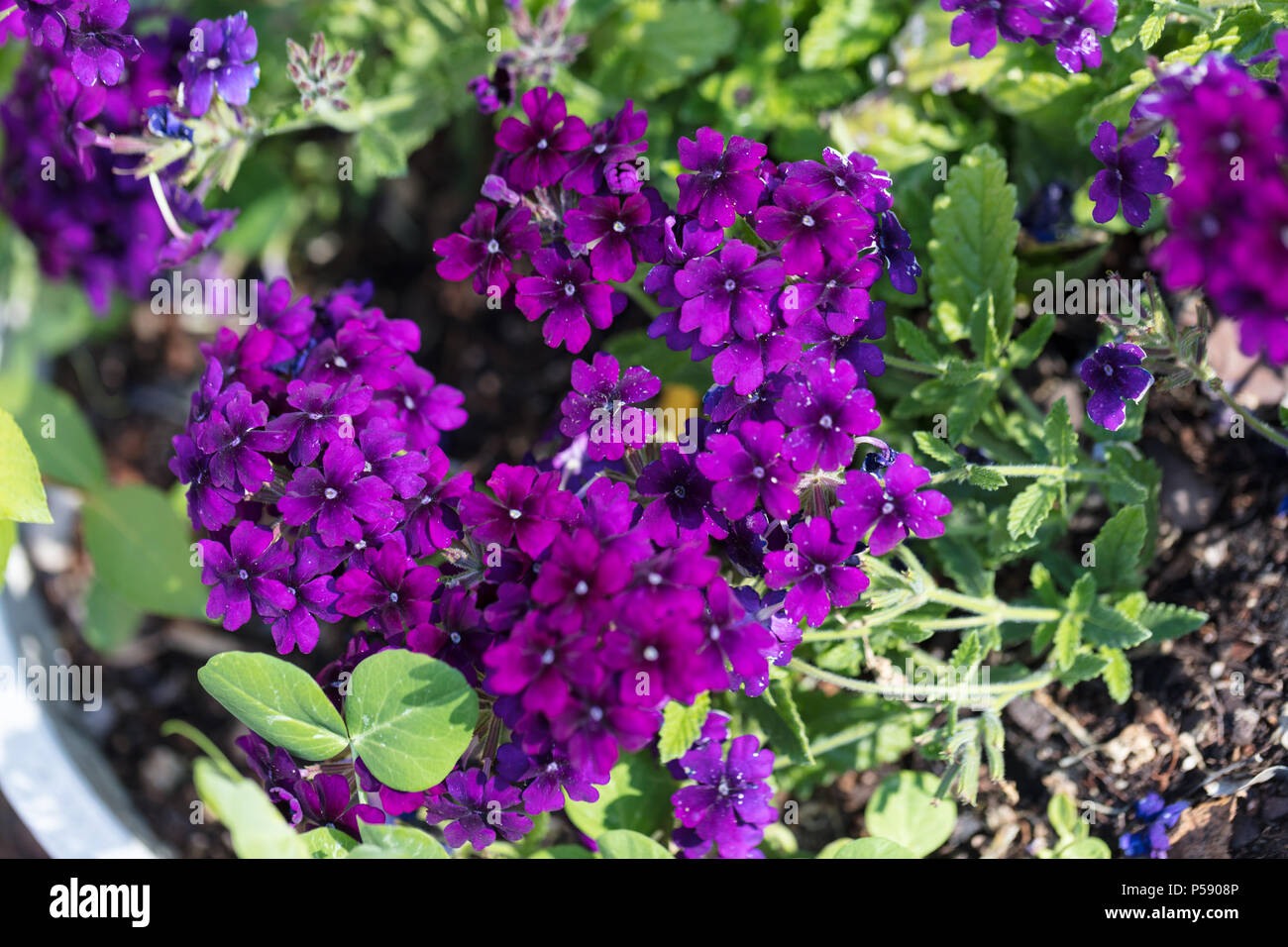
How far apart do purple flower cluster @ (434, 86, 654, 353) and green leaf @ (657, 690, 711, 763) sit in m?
0.60

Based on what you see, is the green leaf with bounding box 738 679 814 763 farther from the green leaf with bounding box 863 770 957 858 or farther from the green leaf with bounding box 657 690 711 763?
the green leaf with bounding box 863 770 957 858

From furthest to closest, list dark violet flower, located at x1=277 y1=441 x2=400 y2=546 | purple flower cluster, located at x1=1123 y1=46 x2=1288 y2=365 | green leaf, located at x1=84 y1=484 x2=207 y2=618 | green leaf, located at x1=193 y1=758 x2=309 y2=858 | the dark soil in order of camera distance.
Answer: green leaf, located at x1=84 y1=484 x2=207 y2=618, the dark soil, dark violet flower, located at x1=277 y1=441 x2=400 y2=546, green leaf, located at x1=193 y1=758 x2=309 y2=858, purple flower cluster, located at x1=1123 y1=46 x2=1288 y2=365

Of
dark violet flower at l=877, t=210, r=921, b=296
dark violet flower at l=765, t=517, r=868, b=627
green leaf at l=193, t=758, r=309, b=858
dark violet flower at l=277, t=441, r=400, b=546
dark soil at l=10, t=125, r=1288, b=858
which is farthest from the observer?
dark soil at l=10, t=125, r=1288, b=858

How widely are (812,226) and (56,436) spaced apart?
77.8 inches

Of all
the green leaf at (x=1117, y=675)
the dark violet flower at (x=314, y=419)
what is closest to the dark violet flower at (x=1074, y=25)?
the green leaf at (x=1117, y=675)

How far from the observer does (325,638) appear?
270 centimetres

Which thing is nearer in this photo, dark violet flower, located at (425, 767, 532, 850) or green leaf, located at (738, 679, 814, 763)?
dark violet flower, located at (425, 767, 532, 850)

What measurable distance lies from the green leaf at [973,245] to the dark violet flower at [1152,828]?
2.96ft

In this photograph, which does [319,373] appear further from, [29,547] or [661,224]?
[29,547]

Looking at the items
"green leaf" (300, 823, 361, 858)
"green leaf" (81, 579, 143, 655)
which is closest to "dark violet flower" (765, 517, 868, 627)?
"green leaf" (300, 823, 361, 858)

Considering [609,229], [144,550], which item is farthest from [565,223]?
[144,550]

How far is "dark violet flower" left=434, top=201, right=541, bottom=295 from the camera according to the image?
1.67 m
